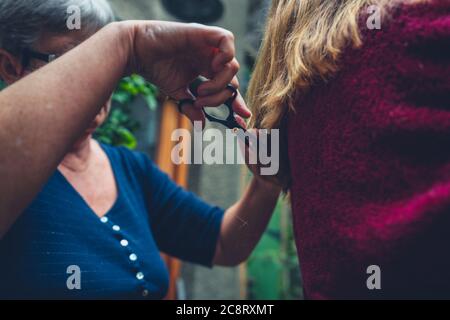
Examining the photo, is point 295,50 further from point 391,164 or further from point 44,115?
point 44,115

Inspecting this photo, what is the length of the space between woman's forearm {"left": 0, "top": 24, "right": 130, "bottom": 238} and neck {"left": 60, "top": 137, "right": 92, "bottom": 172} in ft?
1.96

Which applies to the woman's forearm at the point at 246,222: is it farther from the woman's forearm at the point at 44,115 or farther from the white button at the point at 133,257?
the woman's forearm at the point at 44,115

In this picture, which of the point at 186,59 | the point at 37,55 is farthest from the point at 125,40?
the point at 37,55

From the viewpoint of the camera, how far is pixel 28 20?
114 centimetres

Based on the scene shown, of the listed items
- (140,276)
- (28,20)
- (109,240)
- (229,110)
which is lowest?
(140,276)

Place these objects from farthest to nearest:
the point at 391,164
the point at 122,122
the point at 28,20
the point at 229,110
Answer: the point at 122,122 < the point at 28,20 < the point at 229,110 < the point at 391,164

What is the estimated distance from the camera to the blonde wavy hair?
2.49 feet

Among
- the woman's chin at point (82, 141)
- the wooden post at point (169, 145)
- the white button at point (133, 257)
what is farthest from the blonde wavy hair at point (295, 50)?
the wooden post at point (169, 145)

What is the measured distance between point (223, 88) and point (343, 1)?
31 centimetres

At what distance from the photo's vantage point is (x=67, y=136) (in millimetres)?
743

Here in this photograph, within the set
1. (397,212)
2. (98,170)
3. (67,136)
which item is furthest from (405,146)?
(98,170)

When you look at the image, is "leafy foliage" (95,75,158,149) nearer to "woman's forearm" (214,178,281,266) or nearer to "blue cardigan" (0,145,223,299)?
"blue cardigan" (0,145,223,299)

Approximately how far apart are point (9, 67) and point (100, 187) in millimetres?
462

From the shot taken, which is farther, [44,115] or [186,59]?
[186,59]
